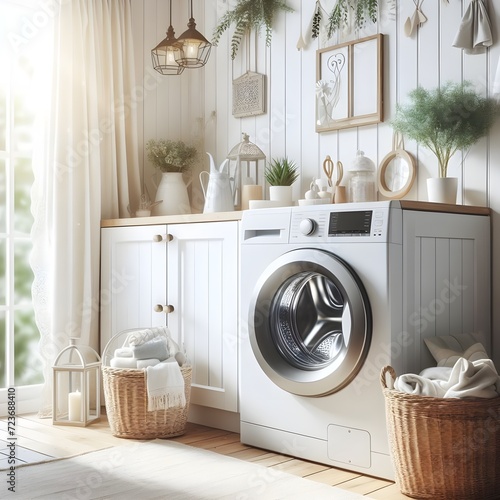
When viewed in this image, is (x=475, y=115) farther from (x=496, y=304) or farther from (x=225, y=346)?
(x=225, y=346)

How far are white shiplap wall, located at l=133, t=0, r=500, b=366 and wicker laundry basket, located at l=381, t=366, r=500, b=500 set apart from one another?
2.17ft

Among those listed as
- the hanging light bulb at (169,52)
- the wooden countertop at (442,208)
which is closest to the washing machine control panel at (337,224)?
the wooden countertop at (442,208)

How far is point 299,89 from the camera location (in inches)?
140

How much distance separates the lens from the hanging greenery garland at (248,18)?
12.0 feet

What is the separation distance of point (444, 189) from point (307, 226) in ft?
1.88

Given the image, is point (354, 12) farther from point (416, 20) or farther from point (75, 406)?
point (75, 406)

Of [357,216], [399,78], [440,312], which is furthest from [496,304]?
[399,78]

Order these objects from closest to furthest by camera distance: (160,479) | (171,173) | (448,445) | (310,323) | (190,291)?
(448,445) < (160,479) < (310,323) < (190,291) < (171,173)

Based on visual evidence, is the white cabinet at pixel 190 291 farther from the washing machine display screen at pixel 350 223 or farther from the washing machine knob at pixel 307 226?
the washing machine display screen at pixel 350 223

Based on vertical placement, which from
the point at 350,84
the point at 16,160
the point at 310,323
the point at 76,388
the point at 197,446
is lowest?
the point at 197,446

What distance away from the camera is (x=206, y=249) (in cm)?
320

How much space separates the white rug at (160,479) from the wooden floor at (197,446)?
0.07 m

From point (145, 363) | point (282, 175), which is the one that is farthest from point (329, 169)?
point (145, 363)

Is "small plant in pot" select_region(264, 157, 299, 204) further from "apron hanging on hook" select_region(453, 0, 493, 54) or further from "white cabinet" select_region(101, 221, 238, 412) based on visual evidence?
"apron hanging on hook" select_region(453, 0, 493, 54)
